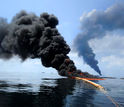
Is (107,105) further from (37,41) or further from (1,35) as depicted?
(1,35)

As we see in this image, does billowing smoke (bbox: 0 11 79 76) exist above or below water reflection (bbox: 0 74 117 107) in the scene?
above

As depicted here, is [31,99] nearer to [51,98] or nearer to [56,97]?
[51,98]

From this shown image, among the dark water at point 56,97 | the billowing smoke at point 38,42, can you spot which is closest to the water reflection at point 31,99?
the dark water at point 56,97

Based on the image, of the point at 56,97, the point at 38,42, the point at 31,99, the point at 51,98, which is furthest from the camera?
the point at 38,42

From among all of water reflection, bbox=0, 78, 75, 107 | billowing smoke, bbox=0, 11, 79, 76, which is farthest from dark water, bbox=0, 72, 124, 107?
billowing smoke, bbox=0, 11, 79, 76

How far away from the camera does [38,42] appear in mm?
62125

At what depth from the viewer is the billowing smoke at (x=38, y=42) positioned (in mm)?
54600

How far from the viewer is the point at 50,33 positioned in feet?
203

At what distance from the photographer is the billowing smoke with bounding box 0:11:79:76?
2150 inches

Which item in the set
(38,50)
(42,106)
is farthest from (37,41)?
(42,106)

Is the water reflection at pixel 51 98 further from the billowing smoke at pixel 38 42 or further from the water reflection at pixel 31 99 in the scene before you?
the billowing smoke at pixel 38 42

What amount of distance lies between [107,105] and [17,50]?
54527 millimetres

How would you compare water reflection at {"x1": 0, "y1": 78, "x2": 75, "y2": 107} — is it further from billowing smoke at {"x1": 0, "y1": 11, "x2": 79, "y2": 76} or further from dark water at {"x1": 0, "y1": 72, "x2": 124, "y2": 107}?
billowing smoke at {"x1": 0, "y1": 11, "x2": 79, "y2": 76}

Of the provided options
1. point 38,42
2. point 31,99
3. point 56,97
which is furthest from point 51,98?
point 38,42
